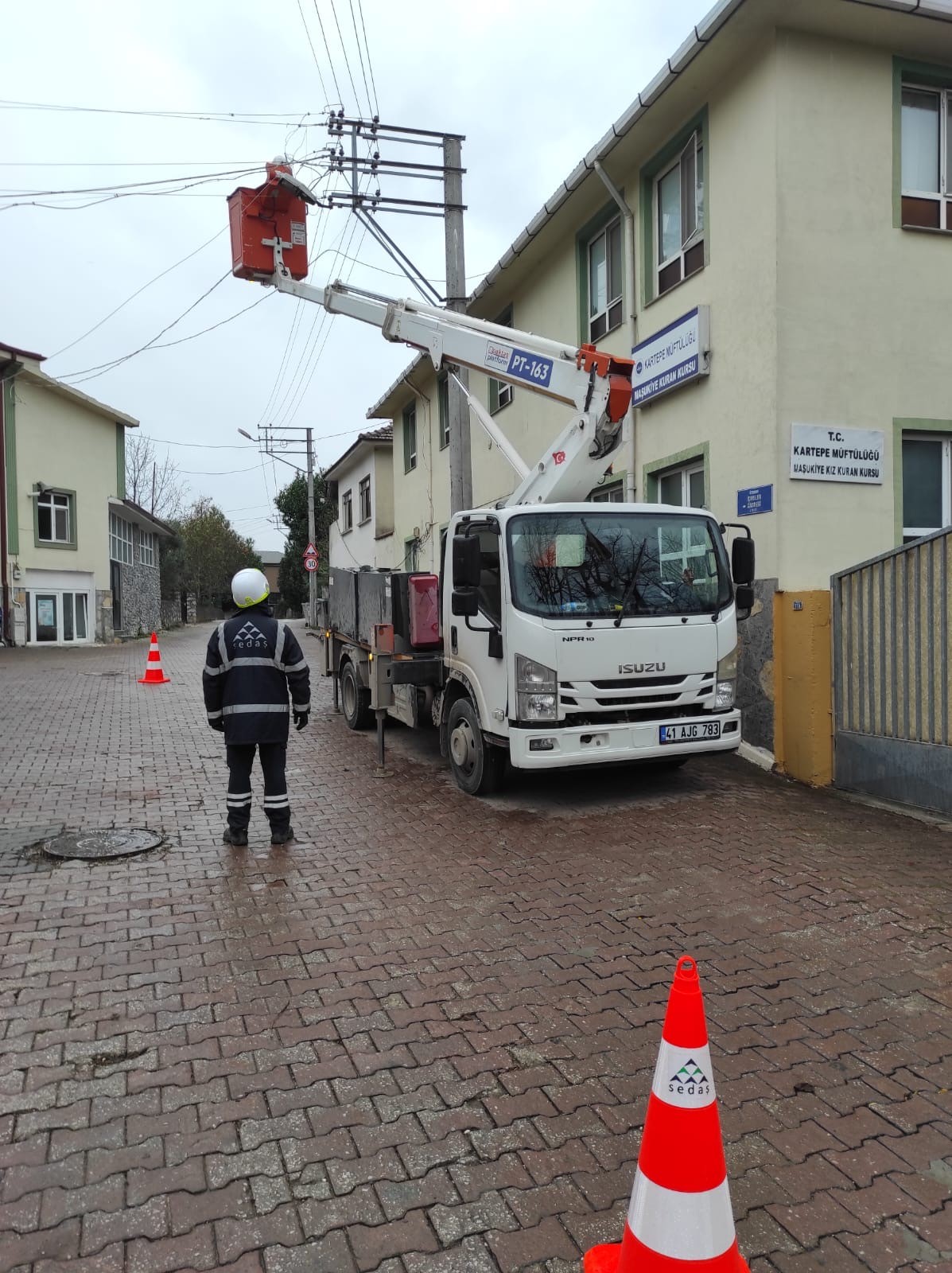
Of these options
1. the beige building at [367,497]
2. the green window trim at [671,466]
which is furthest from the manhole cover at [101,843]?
the beige building at [367,497]

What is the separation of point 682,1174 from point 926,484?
862cm

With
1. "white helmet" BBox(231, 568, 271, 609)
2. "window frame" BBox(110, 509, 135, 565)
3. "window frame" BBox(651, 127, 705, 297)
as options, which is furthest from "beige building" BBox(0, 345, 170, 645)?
"white helmet" BBox(231, 568, 271, 609)

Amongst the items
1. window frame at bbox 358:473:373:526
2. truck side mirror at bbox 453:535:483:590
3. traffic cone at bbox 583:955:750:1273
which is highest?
window frame at bbox 358:473:373:526

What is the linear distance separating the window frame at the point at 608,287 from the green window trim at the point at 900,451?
12.9ft

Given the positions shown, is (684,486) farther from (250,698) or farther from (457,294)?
(250,698)

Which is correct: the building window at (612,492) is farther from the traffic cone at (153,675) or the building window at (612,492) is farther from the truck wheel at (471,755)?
the traffic cone at (153,675)

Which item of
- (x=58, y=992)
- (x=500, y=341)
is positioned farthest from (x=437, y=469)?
(x=58, y=992)

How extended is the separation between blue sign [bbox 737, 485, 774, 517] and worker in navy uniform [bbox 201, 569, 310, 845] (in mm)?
4790

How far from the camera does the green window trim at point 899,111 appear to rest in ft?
28.7

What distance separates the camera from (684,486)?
1024 centimetres

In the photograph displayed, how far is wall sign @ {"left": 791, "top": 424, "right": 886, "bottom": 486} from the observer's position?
8383mm

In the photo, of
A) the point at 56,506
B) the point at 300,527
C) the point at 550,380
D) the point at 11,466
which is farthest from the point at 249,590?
the point at 300,527

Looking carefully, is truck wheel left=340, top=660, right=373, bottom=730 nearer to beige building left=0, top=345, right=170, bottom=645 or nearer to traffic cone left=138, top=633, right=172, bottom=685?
traffic cone left=138, top=633, right=172, bottom=685

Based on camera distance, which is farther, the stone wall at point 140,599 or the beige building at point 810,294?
the stone wall at point 140,599
